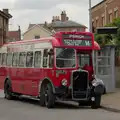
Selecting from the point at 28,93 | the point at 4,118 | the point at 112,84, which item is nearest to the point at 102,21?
the point at 112,84

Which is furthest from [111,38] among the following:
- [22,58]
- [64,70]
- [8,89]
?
[64,70]

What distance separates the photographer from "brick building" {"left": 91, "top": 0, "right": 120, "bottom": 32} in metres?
46.1

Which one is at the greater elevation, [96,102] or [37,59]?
Result: [37,59]

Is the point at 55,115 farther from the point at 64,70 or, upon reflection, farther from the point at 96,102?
the point at 96,102

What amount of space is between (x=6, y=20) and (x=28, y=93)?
2288 inches

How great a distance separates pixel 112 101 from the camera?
21812 mm

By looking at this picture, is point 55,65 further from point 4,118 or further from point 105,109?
point 4,118

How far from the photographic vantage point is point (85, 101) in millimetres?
20609

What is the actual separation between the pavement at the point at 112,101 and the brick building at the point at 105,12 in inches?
769

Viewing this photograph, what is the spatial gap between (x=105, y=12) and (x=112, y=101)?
29.1 m

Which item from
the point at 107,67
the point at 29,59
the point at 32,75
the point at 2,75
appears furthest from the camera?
the point at 107,67

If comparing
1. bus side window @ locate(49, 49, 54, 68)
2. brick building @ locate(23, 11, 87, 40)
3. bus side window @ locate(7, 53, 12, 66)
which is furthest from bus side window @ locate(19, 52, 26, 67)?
brick building @ locate(23, 11, 87, 40)

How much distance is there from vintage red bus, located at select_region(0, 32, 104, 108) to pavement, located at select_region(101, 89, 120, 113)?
0.61 meters

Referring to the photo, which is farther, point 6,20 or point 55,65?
point 6,20
